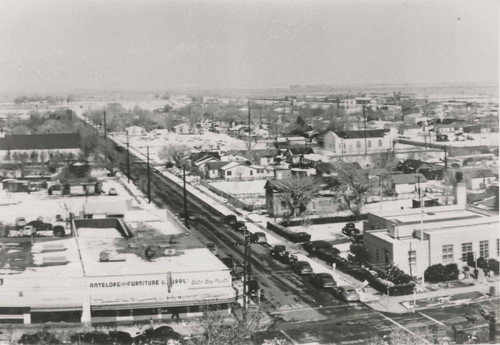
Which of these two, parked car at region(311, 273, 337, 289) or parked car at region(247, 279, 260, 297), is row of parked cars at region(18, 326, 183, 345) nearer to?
parked car at region(247, 279, 260, 297)

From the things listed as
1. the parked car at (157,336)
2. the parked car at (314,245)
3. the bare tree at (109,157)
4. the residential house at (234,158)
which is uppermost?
the bare tree at (109,157)

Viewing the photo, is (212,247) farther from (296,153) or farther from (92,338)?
(296,153)

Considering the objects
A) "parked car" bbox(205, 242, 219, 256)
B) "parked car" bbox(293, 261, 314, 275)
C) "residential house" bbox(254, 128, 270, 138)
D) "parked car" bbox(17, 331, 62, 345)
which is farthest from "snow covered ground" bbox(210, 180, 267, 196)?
"residential house" bbox(254, 128, 270, 138)

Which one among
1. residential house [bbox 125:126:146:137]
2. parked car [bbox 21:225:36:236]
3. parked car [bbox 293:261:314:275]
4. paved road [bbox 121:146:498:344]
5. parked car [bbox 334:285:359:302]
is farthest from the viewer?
residential house [bbox 125:126:146:137]

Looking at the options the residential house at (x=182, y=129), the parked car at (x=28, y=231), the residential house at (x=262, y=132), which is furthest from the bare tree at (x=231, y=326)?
the residential house at (x=182, y=129)

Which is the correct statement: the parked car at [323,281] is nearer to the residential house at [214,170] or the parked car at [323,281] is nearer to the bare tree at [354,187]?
the bare tree at [354,187]

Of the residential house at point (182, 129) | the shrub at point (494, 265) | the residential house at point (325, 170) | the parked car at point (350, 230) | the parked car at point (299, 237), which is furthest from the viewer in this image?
the residential house at point (182, 129)
